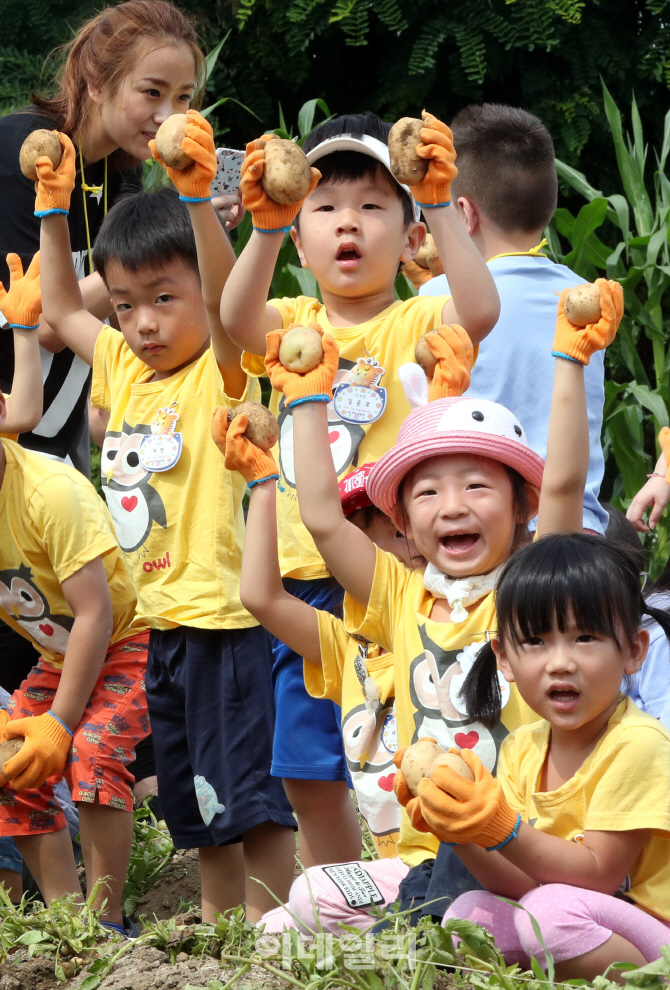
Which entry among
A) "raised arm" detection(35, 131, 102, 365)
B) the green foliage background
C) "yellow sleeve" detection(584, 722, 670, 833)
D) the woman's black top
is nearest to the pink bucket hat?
"yellow sleeve" detection(584, 722, 670, 833)

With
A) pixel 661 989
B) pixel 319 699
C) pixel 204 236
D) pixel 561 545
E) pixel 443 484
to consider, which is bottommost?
pixel 661 989

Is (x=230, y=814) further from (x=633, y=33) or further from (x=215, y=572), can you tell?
(x=633, y=33)

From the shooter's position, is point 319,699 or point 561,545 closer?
point 561,545

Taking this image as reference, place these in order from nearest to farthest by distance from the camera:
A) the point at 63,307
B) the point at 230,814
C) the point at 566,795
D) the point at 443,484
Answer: the point at 566,795 → the point at 443,484 → the point at 230,814 → the point at 63,307

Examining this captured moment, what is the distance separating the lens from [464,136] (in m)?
3.09

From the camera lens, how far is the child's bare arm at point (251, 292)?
2.09 m

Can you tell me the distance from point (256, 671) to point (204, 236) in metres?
0.86

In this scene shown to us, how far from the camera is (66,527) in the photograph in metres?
2.55

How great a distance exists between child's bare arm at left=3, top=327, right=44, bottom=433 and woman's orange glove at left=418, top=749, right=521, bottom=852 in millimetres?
1645

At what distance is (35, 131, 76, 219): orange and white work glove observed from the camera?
2.60 m

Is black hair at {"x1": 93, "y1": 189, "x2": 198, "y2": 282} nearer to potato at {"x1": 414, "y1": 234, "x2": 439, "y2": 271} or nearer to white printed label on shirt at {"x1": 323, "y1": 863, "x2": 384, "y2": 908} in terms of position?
potato at {"x1": 414, "y1": 234, "x2": 439, "y2": 271}

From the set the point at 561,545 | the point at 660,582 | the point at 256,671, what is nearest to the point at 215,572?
the point at 256,671

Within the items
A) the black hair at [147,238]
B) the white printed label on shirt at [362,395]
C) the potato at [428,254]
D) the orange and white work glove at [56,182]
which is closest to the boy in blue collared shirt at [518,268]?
the potato at [428,254]

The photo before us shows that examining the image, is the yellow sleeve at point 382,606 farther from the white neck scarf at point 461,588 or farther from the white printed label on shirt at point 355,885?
the white printed label on shirt at point 355,885
